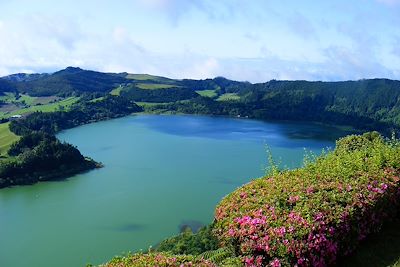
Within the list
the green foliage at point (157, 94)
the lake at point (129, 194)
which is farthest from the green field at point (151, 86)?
the lake at point (129, 194)

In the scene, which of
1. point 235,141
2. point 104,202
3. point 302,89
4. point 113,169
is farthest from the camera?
point 302,89

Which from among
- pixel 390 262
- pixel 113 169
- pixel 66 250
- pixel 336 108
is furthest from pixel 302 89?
pixel 390 262

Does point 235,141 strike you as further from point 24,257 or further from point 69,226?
point 24,257

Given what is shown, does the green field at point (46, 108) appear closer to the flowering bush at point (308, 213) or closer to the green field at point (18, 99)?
the green field at point (18, 99)

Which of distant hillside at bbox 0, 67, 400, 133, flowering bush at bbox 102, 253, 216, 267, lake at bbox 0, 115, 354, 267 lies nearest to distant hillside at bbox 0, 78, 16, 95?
distant hillside at bbox 0, 67, 400, 133

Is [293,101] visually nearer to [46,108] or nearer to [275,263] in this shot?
[46,108]

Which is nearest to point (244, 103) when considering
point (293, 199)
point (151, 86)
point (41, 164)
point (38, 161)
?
point (151, 86)

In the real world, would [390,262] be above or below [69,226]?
above

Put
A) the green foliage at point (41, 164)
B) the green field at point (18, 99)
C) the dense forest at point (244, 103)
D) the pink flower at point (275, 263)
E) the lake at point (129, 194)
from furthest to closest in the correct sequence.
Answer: the green field at point (18, 99)
the dense forest at point (244, 103)
the green foliage at point (41, 164)
the lake at point (129, 194)
the pink flower at point (275, 263)
